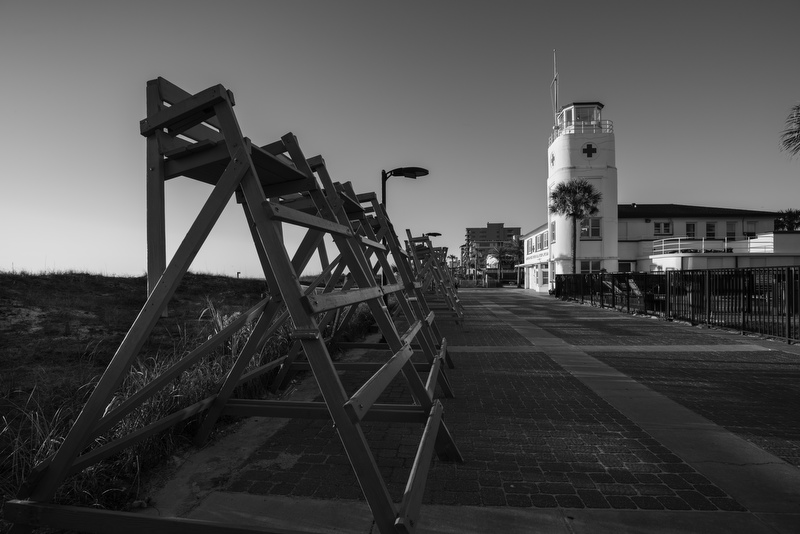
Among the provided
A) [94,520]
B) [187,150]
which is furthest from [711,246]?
[94,520]

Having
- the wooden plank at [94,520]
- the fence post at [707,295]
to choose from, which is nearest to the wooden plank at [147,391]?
the wooden plank at [94,520]

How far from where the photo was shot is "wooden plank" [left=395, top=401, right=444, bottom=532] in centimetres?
177

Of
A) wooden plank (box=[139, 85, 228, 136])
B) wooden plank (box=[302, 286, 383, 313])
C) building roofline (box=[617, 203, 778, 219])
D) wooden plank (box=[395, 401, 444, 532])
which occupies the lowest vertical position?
wooden plank (box=[395, 401, 444, 532])

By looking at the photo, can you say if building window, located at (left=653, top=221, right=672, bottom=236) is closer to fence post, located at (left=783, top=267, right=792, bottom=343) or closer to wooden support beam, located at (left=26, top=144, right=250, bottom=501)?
fence post, located at (left=783, top=267, right=792, bottom=343)

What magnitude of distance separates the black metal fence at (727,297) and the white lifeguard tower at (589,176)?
18.1 m

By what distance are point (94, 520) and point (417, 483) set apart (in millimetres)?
1461

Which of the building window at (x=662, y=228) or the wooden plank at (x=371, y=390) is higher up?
the building window at (x=662, y=228)

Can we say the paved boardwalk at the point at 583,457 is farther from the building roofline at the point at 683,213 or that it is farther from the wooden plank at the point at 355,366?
the building roofline at the point at 683,213

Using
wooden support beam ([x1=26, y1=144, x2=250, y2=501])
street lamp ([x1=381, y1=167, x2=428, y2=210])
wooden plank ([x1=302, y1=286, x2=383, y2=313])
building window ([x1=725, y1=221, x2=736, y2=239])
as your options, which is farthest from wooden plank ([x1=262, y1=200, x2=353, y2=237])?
building window ([x1=725, y1=221, x2=736, y2=239])

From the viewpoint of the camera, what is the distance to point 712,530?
232cm

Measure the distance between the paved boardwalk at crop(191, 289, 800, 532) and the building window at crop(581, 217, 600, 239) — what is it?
29.6 meters

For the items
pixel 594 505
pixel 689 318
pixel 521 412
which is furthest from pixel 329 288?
pixel 689 318

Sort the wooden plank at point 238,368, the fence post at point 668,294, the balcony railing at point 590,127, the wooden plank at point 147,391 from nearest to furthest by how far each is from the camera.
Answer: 1. the wooden plank at point 147,391
2. the wooden plank at point 238,368
3. the fence post at point 668,294
4. the balcony railing at point 590,127

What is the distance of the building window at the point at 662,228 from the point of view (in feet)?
134
